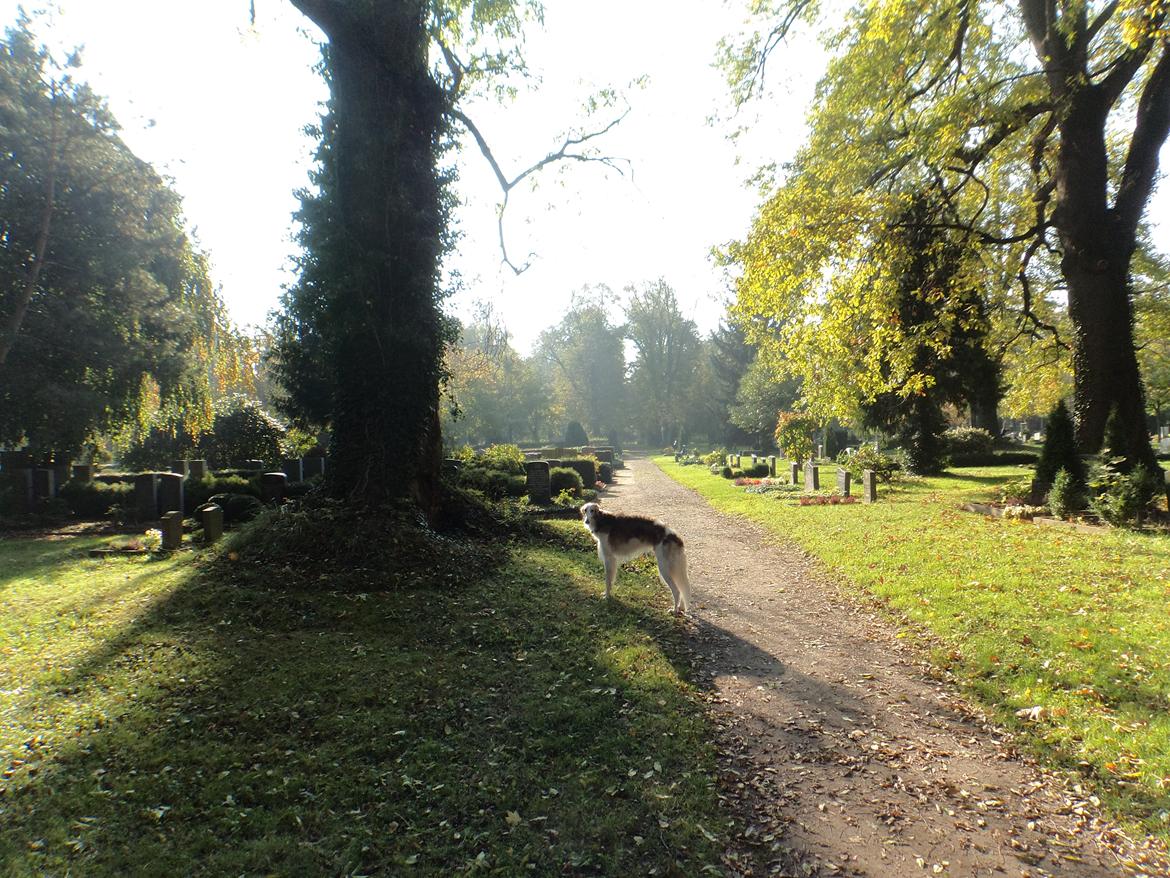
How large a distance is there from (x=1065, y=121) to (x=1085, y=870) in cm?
1567

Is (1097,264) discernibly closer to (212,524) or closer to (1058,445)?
(1058,445)

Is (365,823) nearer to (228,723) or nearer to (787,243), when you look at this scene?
(228,723)

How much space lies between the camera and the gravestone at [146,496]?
51.5 feet

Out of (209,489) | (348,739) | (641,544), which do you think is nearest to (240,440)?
(209,489)

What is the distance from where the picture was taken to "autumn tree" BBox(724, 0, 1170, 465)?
Answer: 1305 centimetres

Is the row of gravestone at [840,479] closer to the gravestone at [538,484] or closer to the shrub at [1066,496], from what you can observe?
the shrub at [1066,496]

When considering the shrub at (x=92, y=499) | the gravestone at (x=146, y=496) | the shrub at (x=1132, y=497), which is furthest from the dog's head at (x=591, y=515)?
the shrub at (x=92, y=499)

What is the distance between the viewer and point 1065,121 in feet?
44.3

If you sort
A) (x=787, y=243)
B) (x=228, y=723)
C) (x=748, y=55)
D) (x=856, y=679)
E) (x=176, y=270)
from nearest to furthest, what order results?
1. (x=228, y=723)
2. (x=856, y=679)
3. (x=787, y=243)
4. (x=748, y=55)
5. (x=176, y=270)

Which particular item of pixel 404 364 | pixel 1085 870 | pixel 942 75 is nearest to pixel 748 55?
pixel 942 75

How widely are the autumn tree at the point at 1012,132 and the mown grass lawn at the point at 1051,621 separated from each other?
4.94 metres

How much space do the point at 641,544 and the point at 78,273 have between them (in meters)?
19.1

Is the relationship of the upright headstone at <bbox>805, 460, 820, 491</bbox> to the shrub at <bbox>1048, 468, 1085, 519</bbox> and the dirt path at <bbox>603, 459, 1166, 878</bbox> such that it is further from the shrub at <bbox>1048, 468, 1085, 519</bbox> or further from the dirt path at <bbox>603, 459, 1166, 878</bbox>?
the dirt path at <bbox>603, 459, 1166, 878</bbox>

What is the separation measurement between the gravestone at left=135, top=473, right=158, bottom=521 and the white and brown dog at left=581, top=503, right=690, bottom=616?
13130mm
